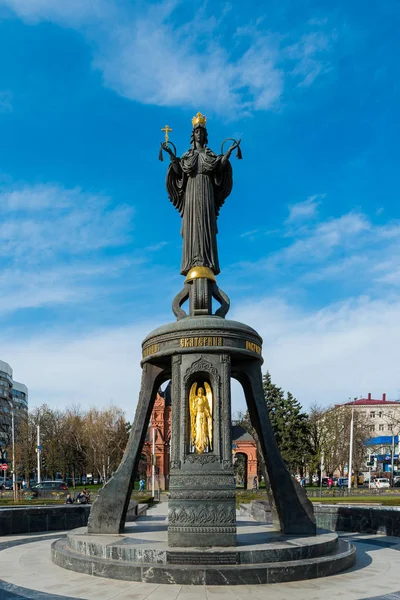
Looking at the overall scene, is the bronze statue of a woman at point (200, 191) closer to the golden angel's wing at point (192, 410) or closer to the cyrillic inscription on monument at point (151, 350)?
the cyrillic inscription on monument at point (151, 350)

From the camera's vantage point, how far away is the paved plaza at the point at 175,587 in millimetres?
8141

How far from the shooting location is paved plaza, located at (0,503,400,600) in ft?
26.7

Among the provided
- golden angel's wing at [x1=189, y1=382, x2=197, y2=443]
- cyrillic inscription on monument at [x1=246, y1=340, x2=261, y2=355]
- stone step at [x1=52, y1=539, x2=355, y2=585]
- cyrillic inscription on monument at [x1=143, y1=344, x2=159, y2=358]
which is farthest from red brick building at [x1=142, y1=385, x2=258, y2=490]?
stone step at [x1=52, y1=539, x2=355, y2=585]

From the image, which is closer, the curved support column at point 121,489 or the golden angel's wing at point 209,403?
the golden angel's wing at point 209,403

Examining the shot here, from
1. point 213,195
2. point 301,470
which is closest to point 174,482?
point 213,195

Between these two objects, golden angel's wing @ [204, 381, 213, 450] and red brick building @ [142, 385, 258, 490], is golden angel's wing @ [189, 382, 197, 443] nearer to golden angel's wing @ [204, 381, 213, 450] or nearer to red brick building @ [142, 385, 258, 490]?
golden angel's wing @ [204, 381, 213, 450]

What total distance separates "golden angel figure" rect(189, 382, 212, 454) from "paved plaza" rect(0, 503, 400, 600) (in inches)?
121

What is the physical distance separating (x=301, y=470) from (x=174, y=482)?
41662 millimetres

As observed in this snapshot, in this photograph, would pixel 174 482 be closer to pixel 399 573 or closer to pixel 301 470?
pixel 399 573

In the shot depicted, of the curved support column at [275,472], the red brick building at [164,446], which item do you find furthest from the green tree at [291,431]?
the curved support column at [275,472]

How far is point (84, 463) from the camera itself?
198 ft

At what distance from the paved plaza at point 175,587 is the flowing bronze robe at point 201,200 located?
6.91 m

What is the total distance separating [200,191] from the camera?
44.8ft

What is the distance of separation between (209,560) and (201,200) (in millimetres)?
7937
